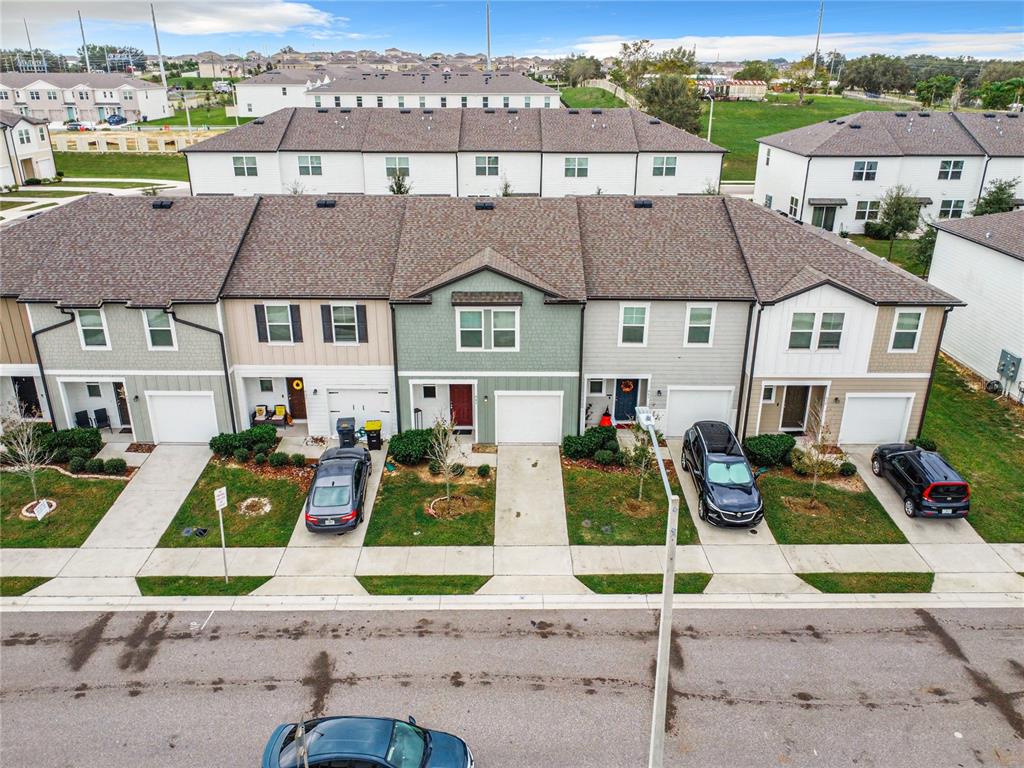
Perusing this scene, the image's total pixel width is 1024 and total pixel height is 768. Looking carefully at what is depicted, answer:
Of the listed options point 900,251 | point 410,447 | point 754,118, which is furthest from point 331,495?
point 754,118

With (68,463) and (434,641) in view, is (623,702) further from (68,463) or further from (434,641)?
(68,463)

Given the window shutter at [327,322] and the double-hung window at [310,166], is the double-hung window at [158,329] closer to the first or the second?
the window shutter at [327,322]

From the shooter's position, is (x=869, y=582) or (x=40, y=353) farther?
(x=40, y=353)

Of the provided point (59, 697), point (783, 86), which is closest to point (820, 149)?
point (59, 697)

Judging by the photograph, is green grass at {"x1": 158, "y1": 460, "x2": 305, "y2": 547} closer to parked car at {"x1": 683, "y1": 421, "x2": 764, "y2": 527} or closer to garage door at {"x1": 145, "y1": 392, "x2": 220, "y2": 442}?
garage door at {"x1": 145, "y1": 392, "x2": 220, "y2": 442}

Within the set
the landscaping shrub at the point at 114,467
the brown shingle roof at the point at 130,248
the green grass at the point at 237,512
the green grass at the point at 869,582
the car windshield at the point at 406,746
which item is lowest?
the green grass at the point at 869,582

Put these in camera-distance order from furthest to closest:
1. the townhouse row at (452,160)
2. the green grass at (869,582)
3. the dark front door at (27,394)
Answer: the townhouse row at (452,160) → the dark front door at (27,394) → the green grass at (869,582)

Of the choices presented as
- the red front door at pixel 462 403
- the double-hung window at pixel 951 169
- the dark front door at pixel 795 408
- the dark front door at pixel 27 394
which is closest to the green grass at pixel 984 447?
the dark front door at pixel 795 408

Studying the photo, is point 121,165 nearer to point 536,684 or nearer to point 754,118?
point 754,118
